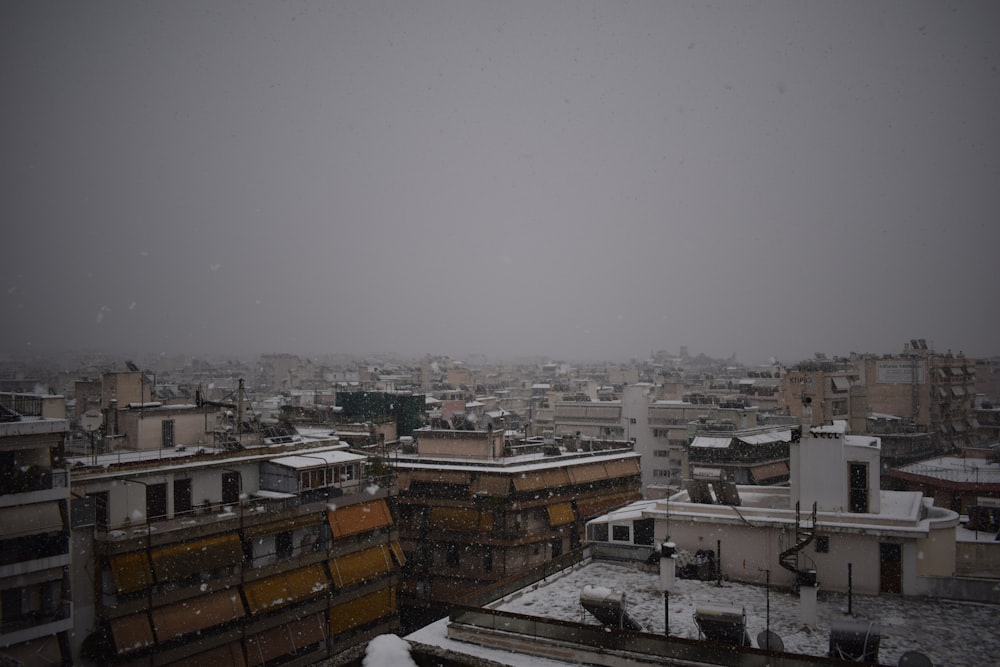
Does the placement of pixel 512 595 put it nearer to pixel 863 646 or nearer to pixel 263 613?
pixel 863 646

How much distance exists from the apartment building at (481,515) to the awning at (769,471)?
877cm

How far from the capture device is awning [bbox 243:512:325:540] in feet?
64.8

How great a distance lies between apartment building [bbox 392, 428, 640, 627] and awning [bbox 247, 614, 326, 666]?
Answer: 20.9 ft

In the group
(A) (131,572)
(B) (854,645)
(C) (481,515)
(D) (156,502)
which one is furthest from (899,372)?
(A) (131,572)

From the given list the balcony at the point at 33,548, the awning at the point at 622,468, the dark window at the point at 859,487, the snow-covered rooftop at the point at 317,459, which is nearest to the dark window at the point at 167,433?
the snow-covered rooftop at the point at 317,459

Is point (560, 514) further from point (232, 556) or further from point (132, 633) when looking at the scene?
point (132, 633)

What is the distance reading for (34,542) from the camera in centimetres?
1537

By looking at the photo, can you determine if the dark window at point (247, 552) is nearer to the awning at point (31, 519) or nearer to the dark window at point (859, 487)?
the awning at point (31, 519)

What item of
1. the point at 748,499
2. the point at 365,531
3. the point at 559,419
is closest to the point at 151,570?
the point at 365,531

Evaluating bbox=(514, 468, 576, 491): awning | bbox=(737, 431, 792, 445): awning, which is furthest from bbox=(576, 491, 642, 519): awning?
bbox=(737, 431, 792, 445): awning

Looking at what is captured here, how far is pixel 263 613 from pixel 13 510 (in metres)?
7.03

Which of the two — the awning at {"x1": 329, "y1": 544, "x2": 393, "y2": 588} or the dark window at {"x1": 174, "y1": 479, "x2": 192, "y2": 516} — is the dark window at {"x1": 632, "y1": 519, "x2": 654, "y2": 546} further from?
the dark window at {"x1": 174, "y1": 479, "x2": 192, "y2": 516}

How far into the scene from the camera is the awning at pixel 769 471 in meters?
33.6

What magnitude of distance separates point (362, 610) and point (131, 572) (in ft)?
25.0
